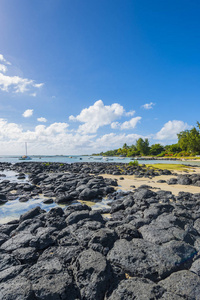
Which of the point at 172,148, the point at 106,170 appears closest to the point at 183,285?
the point at 106,170

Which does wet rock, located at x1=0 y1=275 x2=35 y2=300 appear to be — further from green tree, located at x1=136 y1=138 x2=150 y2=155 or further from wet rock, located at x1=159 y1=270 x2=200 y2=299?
green tree, located at x1=136 y1=138 x2=150 y2=155

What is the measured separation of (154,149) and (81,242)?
133488mm

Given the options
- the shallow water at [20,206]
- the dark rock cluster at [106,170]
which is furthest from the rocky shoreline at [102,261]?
the dark rock cluster at [106,170]

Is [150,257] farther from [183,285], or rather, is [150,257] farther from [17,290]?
[17,290]

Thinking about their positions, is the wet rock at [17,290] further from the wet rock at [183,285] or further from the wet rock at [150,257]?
the wet rock at [183,285]

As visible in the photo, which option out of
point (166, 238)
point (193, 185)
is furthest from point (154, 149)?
point (166, 238)

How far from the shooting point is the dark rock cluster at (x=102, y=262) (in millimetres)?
2842

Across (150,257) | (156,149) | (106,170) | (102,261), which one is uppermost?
(156,149)

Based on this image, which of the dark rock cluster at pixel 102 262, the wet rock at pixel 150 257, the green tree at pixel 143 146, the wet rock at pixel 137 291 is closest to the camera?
the wet rock at pixel 137 291

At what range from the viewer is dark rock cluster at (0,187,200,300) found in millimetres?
2842

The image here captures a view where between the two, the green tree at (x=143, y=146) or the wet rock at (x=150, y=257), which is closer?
the wet rock at (x=150, y=257)

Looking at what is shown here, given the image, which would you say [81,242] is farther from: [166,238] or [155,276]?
[166,238]

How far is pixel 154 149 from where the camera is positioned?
12950cm

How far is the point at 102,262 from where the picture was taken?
3396mm
